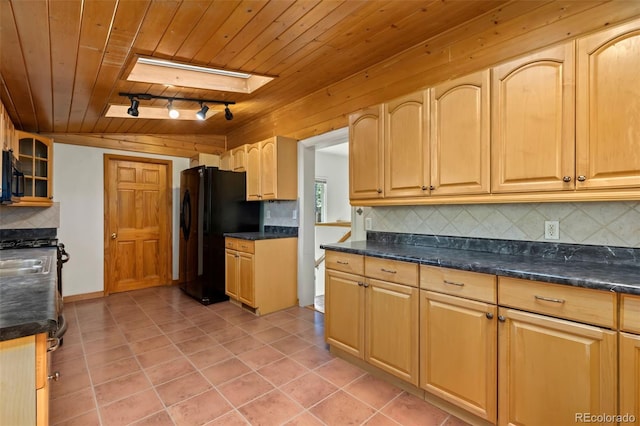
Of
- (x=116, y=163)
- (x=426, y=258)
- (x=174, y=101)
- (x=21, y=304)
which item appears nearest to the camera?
(x=21, y=304)

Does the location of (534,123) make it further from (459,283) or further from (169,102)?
(169,102)

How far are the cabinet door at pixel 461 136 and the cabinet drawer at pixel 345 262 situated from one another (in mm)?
740

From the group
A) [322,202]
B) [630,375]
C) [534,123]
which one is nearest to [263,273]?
[534,123]

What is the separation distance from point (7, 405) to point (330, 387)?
5.54ft

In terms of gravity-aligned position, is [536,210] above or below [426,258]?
above

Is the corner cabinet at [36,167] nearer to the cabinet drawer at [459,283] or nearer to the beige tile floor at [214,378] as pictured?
the beige tile floor at [214,378]

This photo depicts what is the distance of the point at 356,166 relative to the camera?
103 inches

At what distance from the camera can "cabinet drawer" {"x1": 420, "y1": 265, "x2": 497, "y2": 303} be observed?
1.60 metres

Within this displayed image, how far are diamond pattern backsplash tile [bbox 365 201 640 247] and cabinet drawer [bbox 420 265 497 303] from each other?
0.58 m

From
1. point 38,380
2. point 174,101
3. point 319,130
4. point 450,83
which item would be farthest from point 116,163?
point 450,83

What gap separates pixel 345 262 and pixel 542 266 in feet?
4.12

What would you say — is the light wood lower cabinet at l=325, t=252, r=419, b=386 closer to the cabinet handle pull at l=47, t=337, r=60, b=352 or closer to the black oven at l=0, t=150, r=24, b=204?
the cabinet handle pull at l=47, t=337, r=60, b=352

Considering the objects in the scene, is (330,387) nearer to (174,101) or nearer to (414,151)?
(414,151)

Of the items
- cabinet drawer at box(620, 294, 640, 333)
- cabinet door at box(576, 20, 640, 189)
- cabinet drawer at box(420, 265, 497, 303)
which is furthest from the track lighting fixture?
cabinet drawer at box(620, 294, 640, 333)
